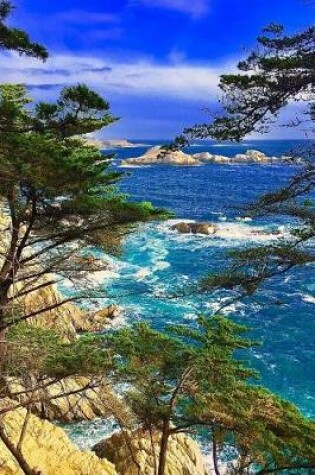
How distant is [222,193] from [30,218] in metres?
54.0

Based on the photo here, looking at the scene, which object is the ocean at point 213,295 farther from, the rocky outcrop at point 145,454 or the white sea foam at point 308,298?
the rocky outcrop at point 145,454

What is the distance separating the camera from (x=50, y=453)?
11.4 metres

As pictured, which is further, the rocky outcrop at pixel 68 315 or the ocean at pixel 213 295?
the rocky outcrop at pixel 68 315

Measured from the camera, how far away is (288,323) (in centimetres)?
2302

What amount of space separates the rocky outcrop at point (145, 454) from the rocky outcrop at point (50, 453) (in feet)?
1.76

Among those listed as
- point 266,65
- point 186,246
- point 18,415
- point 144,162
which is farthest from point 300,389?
point 144,162

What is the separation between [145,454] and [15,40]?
359 inches

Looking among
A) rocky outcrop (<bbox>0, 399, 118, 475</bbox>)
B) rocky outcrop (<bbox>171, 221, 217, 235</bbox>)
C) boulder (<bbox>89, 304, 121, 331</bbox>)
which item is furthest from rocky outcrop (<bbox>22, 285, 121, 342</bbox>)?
rocky outcrop (<bbox>171, 221, 217, 235</bbox>)

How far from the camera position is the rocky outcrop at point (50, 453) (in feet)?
36.0

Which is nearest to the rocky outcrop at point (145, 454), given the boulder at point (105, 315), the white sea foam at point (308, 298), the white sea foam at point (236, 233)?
the boulder at point (105, 315)

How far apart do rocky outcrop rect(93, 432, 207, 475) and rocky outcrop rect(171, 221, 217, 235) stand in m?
28.1

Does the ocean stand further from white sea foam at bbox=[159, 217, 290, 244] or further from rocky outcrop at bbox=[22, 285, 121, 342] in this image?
rocky outcrop at bbox=[22, 285, 121, 342]

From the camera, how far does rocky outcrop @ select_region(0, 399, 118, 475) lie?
1096 centimetres

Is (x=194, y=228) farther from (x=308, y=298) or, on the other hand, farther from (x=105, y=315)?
(x=105, y=315)
